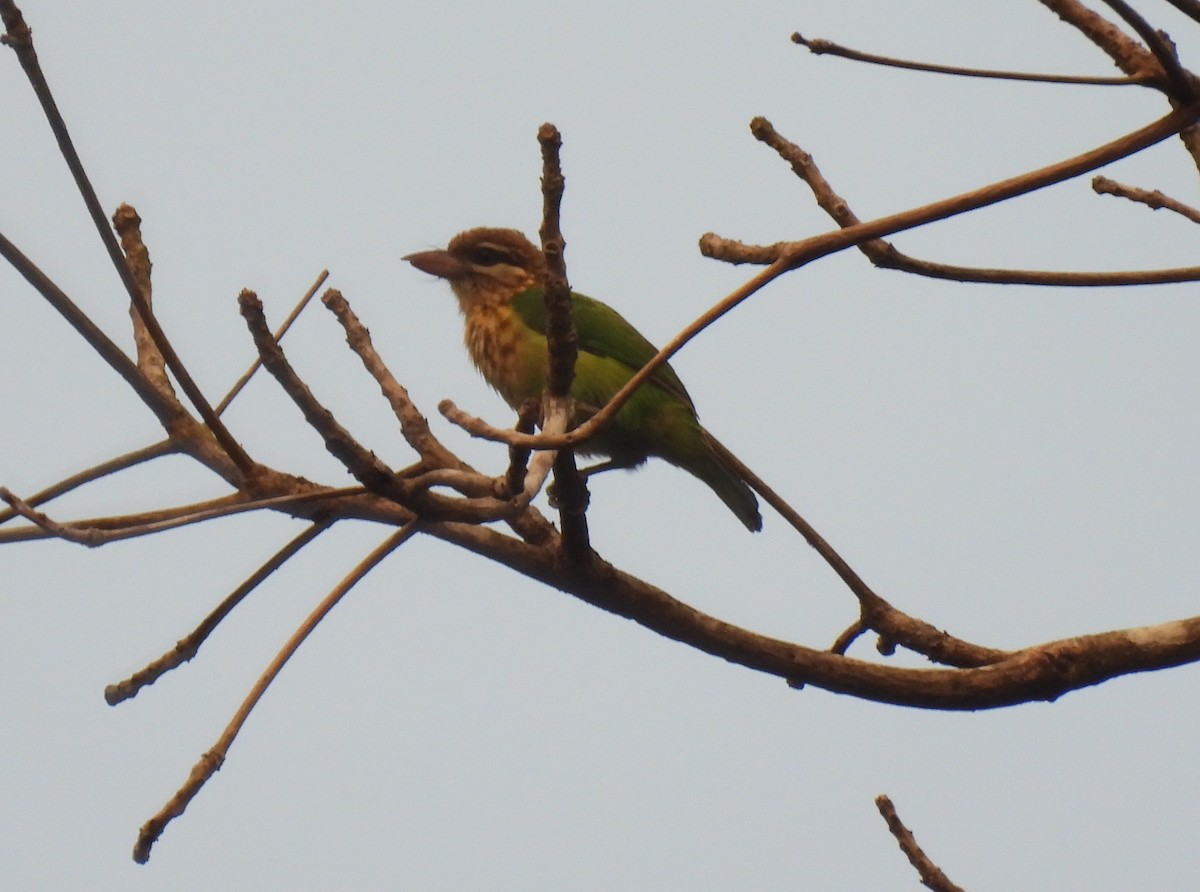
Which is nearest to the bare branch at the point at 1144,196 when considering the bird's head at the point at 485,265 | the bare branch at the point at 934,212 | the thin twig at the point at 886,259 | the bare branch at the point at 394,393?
the thin twig at the point at 886,259

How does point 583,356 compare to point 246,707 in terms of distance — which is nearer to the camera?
point 246,707

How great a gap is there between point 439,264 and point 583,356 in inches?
36.7

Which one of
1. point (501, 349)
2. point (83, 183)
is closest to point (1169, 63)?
point (83, 183)

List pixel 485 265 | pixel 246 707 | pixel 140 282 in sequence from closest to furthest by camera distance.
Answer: pixel 246 707, pixel 140 282, pixel 485 265

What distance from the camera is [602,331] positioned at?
16.6ft

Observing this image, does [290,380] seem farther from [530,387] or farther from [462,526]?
Answer: [530,387]

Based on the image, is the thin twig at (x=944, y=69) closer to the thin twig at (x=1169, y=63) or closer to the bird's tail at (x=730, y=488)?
the thin twig at (x=1169, y=63)

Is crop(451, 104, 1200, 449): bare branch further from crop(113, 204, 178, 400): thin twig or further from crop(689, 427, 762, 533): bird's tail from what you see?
crop(689, 427, 762, 533): bird's tail

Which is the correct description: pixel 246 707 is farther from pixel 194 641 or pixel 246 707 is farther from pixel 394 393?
pixel 394 393

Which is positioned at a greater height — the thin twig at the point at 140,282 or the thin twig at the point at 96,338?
the thin twig at the point at 140,282

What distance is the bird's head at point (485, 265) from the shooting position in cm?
536

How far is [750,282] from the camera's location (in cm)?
180

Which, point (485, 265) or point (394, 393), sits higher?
point (485, 265)

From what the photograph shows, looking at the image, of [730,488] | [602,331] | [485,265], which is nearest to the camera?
[730,488]
